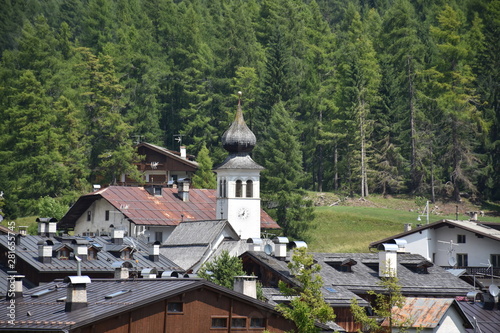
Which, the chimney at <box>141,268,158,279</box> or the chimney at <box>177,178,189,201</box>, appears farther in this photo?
the chimney at <box>177,178,189,201</box>

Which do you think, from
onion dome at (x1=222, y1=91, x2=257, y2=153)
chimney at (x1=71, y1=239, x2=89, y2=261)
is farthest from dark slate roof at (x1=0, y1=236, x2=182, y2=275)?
onion dome at (x1=222, y1=91, x2=257, y2=153)

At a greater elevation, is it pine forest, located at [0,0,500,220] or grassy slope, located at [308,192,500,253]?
pine forest, located at [0,0,500,220]

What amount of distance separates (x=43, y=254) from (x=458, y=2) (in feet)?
323

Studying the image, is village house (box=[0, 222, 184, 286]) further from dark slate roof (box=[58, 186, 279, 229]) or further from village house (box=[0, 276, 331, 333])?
dark slate roof (box=[58, 186, 279, 229])

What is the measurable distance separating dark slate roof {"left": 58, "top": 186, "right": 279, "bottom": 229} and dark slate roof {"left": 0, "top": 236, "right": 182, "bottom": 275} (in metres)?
19.6

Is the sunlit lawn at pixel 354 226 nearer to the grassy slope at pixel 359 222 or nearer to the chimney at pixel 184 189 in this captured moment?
the grassy slope at pixel 359 222

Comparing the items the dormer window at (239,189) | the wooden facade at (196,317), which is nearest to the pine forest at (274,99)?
the dormer window at (239,189)

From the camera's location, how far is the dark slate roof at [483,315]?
191ft

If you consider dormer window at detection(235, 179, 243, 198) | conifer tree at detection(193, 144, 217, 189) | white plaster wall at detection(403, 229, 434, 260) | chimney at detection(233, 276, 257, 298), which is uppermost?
conifer tree at detection(193, 144, 217, 189)

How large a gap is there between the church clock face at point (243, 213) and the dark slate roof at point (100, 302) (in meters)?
45.0

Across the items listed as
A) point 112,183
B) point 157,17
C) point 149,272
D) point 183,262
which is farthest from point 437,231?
point 157,17

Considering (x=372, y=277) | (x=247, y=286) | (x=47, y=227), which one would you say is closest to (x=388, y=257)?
(x=372, y=277)

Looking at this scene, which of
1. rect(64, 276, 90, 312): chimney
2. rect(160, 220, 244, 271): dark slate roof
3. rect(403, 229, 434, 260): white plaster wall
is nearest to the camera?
rect(64, 276, 90, 312): chimney

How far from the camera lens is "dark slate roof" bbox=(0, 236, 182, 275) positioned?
67562 millimetres
